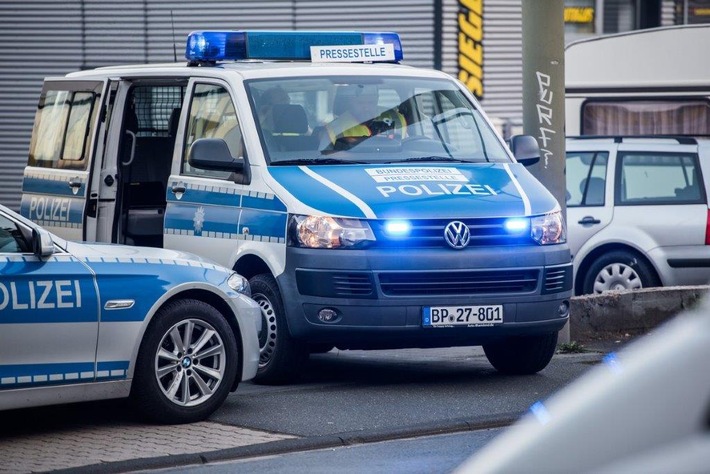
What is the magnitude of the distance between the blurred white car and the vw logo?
611cm

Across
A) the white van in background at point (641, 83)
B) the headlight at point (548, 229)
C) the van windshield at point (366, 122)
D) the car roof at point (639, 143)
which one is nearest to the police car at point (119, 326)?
the van windshield at point (366, 122)

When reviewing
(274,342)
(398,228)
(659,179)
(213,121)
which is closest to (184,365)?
(274,342)

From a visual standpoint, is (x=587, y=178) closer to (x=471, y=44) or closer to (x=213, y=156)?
(x=213, y=156)

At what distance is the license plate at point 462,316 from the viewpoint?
7926 mm

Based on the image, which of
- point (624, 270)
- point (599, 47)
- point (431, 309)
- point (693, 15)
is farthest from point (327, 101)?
→ point (693, 15)

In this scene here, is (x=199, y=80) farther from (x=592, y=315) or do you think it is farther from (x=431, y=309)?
(x=592, y=315)

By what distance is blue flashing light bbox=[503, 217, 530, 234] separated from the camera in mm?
8117

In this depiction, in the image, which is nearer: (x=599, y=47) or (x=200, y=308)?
(x=200, y=308)

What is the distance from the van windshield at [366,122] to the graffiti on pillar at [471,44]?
10619mm

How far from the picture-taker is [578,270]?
1289 centimetres

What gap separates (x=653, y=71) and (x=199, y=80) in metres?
8.09

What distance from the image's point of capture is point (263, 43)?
9797mm

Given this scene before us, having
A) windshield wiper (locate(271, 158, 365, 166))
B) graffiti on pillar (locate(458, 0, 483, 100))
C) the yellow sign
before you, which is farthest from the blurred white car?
the yellow sign

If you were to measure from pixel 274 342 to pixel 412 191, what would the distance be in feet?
3.99
